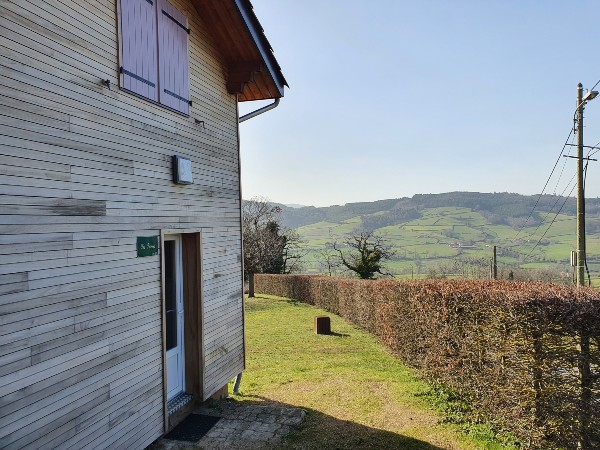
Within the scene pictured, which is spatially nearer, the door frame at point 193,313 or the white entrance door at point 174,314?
the white entrance door at point 174,314

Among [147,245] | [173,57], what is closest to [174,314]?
[147,245]

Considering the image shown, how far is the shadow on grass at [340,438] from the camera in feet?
17.4

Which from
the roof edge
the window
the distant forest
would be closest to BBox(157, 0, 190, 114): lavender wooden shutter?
the window

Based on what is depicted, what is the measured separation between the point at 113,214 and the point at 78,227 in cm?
52

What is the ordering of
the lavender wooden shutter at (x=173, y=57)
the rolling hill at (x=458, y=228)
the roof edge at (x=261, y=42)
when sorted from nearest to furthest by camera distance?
the lavender wooden shutter at (x=173, y=57) → the roof edge at (x=261, y=42) → the rolling hill at (x=458, y=228)

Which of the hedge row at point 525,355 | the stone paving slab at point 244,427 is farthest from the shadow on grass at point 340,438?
→ the hedge row at point 525,355

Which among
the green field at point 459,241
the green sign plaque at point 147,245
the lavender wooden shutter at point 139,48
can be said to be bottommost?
the green field at point 459,241

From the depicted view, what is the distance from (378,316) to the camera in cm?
1389

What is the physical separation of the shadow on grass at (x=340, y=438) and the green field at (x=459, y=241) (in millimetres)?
43631

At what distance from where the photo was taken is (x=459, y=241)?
3066 inches

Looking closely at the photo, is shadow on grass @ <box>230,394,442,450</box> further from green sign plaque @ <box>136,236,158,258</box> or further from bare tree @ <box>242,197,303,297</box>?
bare tree @ <box>242,197,303,297</box>

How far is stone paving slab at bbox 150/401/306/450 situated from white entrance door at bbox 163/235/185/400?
0.63 metres

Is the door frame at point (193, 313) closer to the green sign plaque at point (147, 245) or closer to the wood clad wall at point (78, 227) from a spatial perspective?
the wood clad wall at point (78, 227)

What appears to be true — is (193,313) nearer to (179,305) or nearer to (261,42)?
(179,305)
